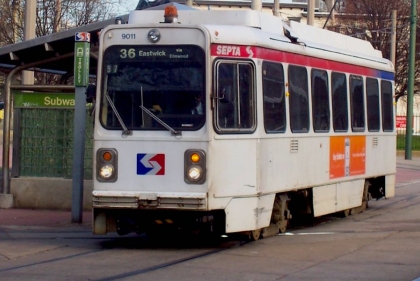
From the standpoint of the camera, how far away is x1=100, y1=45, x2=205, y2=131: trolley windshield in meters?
11.1

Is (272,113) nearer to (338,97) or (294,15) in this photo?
(338,97)

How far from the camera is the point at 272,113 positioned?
1205 cm

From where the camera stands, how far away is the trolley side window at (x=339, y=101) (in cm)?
1431

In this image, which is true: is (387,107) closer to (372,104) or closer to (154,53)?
(372,104)

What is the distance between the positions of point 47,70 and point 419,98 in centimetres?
4922

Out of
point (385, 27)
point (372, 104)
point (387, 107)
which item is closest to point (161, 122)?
point (372, 104)

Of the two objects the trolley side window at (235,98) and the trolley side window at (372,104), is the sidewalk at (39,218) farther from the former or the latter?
the trolley side window at (372,104)

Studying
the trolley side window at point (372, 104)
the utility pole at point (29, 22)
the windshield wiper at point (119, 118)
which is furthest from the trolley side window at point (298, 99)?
the utility pole at point (29, 22)

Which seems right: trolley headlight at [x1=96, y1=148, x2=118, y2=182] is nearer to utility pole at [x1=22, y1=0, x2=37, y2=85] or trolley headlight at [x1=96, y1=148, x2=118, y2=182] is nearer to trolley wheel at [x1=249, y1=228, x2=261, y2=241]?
trolley wheel at [x1=249, y1=228, x2=261, y2=241]

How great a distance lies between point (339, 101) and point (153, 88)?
436 cm

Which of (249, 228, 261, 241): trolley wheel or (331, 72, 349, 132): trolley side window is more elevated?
(331, 72, 349, 132): trolley side window

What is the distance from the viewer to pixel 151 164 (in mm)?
11125

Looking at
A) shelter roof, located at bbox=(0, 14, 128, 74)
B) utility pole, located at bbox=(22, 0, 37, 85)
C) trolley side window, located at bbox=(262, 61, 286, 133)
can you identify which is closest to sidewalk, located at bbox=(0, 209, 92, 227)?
shelter roof, located at bbox=(0, 14, 128, 74)

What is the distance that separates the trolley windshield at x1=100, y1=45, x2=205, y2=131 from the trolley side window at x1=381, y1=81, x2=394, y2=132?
6665mm
